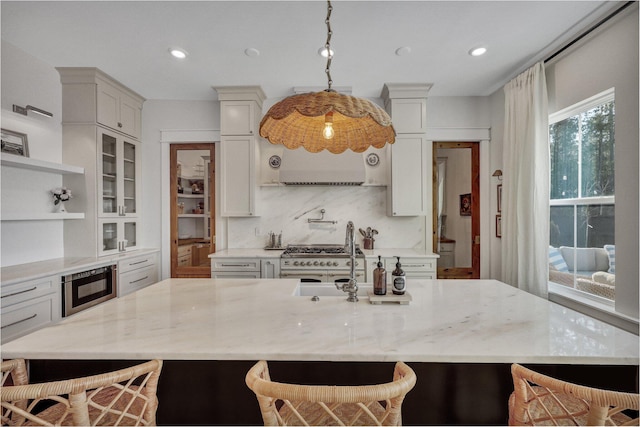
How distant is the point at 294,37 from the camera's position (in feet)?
8.39

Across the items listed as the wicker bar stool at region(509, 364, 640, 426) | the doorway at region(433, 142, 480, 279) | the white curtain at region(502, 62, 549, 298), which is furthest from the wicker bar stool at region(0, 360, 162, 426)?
the doorway at region(433, 142, 480, 279)

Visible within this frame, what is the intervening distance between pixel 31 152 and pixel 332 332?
3.44 m

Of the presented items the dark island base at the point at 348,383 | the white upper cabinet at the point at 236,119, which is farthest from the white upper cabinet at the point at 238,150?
the dark island base at the point at 348,383

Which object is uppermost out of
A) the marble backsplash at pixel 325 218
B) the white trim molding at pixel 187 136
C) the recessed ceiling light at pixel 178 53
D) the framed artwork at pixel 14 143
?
the recessed ceiling light at pixel 178 53

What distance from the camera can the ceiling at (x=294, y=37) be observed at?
2.20 m

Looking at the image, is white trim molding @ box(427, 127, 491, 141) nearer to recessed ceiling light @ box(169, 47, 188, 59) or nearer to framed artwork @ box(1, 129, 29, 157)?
recessed ceiling light @ box(169, 47, 188, 59)

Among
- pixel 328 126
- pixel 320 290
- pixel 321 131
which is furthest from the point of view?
pixel 320 290

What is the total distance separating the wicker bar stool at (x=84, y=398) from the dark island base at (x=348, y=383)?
0.19 m

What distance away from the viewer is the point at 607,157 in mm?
2320

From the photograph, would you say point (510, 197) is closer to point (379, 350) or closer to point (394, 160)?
point (394, 160)

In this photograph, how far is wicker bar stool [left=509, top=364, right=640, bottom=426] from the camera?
0.84m

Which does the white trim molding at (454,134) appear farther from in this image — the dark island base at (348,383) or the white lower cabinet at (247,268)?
the dark island base at (348,383)

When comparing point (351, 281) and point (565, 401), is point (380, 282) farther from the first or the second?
point (565, 401)

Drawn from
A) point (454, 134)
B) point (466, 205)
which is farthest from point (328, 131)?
point (466, 205)
